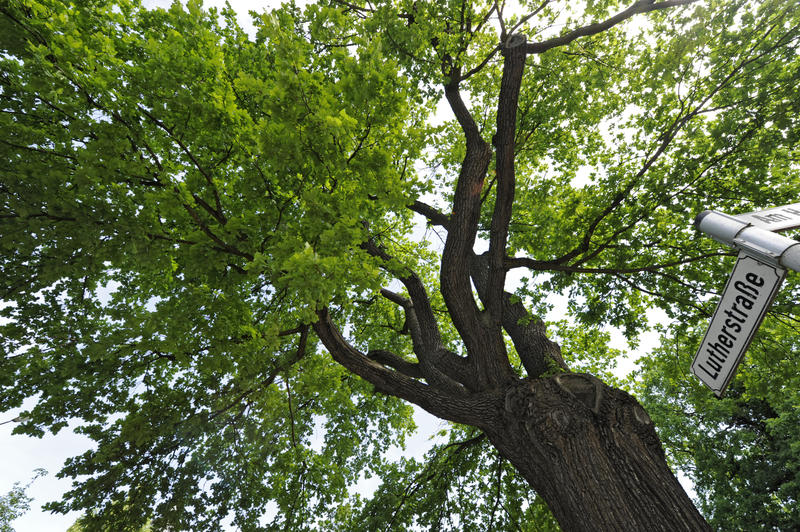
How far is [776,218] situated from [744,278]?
35cm

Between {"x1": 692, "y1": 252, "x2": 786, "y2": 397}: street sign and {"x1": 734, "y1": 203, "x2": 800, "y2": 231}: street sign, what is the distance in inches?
6.6

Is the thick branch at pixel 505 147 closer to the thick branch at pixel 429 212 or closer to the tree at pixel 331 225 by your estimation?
the tree at pixel 331 225

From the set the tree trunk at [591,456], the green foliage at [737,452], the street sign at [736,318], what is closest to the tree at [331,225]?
the tree trunk at [591,456]

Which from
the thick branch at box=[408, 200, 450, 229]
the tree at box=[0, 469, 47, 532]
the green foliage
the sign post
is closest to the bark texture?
the thick branch at box=[408, 200, 450, 229]

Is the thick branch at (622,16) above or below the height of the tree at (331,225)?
above

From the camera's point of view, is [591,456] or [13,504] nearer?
[591,456]

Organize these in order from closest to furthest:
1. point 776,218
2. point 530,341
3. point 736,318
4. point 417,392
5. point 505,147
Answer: point 776,218 → point 736,318 → point 505,147 → point 417,392 → point 530,341

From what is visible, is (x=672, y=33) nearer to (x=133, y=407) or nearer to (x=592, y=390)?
(x=592, y=390)

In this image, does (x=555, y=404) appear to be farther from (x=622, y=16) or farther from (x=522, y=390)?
(x=622, y=16)

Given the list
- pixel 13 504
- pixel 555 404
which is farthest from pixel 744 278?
pixel 13 504

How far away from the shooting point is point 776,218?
69.6 inches

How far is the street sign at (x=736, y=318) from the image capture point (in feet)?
5.64

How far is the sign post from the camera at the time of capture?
5.22ft

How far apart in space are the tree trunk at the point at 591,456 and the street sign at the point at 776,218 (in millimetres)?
2835
